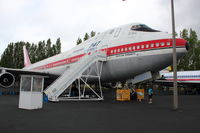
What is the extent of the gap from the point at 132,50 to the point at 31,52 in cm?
5568

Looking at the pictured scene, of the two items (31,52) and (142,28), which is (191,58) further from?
(31,52)

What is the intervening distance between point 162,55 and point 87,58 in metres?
5.30

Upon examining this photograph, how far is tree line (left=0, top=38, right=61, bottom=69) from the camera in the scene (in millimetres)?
58281

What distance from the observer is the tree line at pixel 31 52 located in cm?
5828

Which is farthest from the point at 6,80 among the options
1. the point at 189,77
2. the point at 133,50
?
the point at 189,77

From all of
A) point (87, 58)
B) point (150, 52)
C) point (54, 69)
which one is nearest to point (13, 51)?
point (54, 69)

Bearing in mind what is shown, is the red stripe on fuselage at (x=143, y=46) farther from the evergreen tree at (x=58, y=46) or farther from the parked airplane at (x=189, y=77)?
the evergreen tree at (x=58, y=46)

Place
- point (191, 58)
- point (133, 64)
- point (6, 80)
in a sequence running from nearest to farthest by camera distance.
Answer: point (133, 64), point (6, 80), point (191, 58)

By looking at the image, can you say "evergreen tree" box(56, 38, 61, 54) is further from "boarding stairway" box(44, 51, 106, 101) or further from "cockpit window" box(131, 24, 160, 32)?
"cockpit window" box(131, 24, 160, 32)

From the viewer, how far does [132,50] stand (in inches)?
475

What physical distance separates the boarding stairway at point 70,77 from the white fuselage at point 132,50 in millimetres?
779

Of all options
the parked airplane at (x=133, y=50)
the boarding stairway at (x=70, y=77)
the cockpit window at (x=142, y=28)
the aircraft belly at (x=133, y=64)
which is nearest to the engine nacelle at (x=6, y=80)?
the parked airplane at (x=133, y=50)

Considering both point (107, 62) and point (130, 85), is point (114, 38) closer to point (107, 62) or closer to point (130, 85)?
point (107, 62)

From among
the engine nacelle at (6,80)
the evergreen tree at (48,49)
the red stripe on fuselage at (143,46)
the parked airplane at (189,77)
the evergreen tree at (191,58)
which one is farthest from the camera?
the evergreen tree at (48,49)
